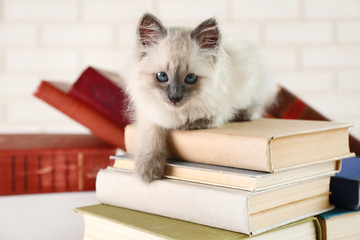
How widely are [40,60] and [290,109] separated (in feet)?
4.08

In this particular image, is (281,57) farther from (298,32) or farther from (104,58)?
(104,58)

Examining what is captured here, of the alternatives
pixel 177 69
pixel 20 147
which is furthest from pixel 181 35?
pixel 20 147

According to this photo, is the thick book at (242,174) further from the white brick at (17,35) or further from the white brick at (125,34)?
the white brick at (17,35)

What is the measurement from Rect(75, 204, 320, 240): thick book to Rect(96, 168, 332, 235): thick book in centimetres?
1

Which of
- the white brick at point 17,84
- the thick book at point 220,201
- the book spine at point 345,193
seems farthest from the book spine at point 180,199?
the white brick at point 17,84

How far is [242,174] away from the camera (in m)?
0.72

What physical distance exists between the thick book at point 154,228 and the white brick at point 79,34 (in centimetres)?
123

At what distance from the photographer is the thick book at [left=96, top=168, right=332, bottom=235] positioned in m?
0.71

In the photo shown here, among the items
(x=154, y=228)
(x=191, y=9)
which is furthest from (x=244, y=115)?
(x=191, y=9)

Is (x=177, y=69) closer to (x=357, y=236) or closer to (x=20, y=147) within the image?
(x=357, y=236)

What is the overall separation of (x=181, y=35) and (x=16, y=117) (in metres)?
1.37

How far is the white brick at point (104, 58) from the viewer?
78.2 inches

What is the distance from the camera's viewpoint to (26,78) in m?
2.01

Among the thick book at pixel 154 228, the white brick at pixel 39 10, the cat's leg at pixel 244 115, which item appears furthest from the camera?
the white brick at pixel 39 10
